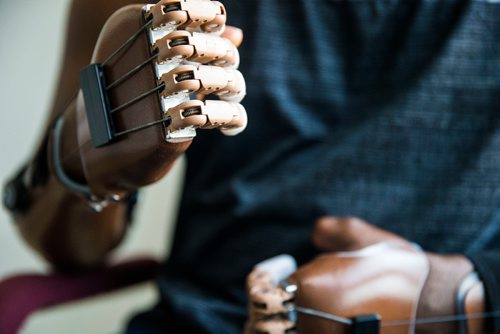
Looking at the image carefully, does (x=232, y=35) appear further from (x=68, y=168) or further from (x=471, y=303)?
(x=471, y=303)

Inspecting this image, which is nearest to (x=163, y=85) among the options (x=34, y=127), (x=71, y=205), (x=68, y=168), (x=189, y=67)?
(x=189, y=67)

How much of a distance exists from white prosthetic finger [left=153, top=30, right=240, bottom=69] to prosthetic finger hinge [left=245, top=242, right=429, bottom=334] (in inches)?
8.0

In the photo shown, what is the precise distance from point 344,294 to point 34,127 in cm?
104

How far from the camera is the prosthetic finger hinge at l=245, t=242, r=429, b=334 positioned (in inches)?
20.0

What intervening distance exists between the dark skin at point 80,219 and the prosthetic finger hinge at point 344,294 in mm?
18

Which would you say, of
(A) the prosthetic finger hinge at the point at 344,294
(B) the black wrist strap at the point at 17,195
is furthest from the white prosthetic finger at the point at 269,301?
(B) the black wrist strap at the point at 17,195

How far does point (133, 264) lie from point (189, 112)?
47 cm

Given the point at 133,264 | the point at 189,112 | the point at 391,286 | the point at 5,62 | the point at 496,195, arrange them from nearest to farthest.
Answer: the point at 189,112 < the point at 391,286 < the point at 496,195 < the point at 133,264 < the point at 5,62

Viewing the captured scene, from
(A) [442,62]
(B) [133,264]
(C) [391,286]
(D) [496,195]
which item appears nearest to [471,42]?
(A) [442,62]

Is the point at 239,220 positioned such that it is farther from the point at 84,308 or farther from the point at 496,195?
the point at 84,308

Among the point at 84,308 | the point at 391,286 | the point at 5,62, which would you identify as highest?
the point at 5,62

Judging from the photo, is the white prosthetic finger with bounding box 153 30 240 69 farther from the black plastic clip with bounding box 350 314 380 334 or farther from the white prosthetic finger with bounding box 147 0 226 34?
the black plastic clip with bounding box 350 314 380 334

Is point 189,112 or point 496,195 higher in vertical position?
point 189,112

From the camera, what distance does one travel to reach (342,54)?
658mm
